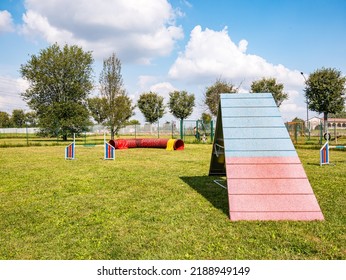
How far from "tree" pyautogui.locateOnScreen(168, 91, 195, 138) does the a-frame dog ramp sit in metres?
A: 62.7

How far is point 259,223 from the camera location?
3.73m

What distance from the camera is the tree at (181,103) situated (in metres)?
68.2

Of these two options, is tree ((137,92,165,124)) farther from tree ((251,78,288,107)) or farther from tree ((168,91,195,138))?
tree ((251,78,288,107))

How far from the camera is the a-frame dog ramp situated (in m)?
3.97

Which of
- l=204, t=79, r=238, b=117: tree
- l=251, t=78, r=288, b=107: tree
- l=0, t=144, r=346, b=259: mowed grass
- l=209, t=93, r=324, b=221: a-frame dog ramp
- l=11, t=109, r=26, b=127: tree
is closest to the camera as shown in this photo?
l=0, t=144, r=346, b=259: mowed grass

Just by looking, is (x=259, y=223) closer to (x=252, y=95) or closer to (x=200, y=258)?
(x=200, y=258)

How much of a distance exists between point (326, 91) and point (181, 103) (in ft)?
124

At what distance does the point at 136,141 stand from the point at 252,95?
13940 millimetres

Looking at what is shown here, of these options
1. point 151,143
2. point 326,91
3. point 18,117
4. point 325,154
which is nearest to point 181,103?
point 326,91

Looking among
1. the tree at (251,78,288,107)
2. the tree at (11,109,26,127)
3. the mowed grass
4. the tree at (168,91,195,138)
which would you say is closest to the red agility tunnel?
the mowed grass

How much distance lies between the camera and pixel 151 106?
71.1 meters

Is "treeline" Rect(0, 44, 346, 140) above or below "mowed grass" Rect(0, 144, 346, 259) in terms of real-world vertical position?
above
